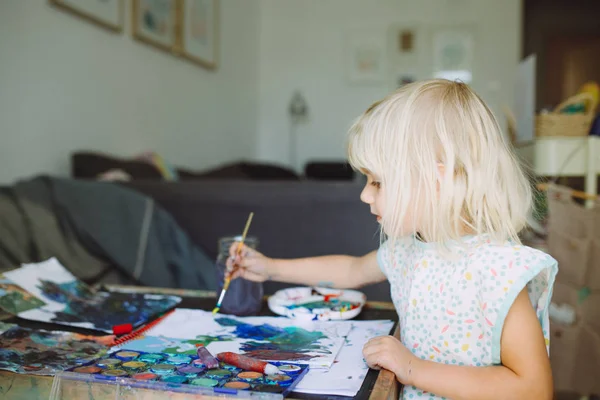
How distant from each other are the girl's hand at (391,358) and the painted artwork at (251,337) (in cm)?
6

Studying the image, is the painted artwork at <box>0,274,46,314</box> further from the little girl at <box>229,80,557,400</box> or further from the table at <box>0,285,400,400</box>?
the little girl at <box>229,80,557,400</box>

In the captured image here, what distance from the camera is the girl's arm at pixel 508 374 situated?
712 mm

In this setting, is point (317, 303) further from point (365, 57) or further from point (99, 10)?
point (365, 57)

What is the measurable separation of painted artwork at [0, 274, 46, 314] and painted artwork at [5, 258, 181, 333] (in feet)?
0.04

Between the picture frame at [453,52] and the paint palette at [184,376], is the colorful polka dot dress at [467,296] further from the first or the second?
the picture frame at [453,52]

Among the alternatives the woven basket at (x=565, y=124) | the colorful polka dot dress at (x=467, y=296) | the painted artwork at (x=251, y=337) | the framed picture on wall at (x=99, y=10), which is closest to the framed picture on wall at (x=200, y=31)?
the framed picture on wall at (x=99, y=10)

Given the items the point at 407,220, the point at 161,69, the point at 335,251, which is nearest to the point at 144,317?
the point at 407,220

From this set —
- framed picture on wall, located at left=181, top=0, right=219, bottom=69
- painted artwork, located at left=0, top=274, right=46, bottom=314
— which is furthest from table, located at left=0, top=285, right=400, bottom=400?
framed picture on wall, located at left=181, top=0, right=219, bottom=69

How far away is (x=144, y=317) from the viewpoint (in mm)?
947

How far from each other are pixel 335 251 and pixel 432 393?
3.87 ft

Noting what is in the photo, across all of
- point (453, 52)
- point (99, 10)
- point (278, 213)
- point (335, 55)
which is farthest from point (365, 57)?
point (278, 213)

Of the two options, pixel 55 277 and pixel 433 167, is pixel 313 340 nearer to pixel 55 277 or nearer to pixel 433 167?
pixel 433 167

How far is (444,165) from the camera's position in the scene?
800 millimetres

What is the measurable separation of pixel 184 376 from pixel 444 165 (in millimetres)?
445
